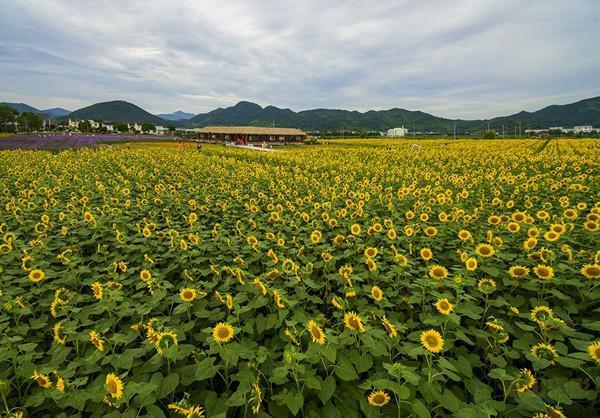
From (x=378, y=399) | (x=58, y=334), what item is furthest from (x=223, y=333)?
(x=58, y=334)

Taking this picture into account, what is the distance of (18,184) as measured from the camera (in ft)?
27.8

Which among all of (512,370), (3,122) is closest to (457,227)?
(512,370)

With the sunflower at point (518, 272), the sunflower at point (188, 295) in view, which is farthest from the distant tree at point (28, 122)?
the sunflower at point (518, 272)

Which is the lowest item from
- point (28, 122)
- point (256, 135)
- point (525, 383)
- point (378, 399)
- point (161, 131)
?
point (378, 399)

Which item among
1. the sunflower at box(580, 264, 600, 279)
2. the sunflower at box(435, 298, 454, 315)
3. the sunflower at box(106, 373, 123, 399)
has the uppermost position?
the sunflower at box(580, 264, 600, 279)

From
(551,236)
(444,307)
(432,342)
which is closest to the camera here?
(432,342)

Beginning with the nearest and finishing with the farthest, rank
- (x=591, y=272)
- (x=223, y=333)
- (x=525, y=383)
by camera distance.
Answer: (x=525, y=383), (x=223, y=333), (x=591, y=272)

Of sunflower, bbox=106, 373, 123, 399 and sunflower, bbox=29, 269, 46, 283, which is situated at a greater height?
sunflower, bbox=29, 269, 46, 283

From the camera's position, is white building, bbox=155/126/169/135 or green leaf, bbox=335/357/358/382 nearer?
green leaf, bbox=335/357/358/382

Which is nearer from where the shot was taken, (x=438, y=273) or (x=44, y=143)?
(x=438, y=273)

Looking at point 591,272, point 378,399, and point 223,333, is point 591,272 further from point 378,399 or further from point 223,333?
point 223,333

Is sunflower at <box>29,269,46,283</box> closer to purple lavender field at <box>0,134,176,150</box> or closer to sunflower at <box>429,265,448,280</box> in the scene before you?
sunflower at <box>429,265,448,280</box>

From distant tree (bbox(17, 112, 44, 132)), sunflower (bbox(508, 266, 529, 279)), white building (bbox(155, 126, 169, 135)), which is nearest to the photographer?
sunflower (bbox(508, 266, 529, 279))

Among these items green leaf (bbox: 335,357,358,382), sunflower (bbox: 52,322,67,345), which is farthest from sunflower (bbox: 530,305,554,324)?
sunflower (bbox: 52,322,67,345)
